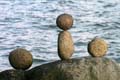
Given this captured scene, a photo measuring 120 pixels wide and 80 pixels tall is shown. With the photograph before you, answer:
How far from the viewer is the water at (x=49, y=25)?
1436cm

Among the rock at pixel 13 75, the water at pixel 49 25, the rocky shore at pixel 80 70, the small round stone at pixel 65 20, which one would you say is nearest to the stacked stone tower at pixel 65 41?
the small round stone at pixel 65 20

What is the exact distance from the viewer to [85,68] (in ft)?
26.0

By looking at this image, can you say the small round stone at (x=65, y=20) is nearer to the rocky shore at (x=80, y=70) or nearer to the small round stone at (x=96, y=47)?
the small round stone at (x=96, y=47)

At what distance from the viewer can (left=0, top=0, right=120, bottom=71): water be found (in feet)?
47.1

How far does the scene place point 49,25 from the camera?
17.4 m

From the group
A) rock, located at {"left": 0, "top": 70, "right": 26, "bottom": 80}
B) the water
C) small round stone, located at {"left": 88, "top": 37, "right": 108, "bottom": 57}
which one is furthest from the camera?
the water

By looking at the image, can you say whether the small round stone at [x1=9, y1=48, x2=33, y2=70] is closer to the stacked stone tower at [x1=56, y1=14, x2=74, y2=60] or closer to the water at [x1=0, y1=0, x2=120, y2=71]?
the stacked stone tower at [x1=56, y1=14, x2=74, y2=60]

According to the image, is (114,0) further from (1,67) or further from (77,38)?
(1,67)

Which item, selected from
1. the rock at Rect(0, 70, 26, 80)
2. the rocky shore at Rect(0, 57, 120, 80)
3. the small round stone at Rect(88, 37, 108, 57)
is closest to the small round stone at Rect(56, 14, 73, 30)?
the small round stone at Rect(88, 37, 108, 57)

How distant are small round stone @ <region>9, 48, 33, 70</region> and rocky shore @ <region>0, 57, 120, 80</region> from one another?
28cm

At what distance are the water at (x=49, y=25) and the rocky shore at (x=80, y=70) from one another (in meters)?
4.77

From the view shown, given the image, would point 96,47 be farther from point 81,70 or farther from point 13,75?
point 13,75

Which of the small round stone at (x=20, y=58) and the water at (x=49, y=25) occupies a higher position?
the small round stone at (x=20, y=58)

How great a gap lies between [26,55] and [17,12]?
11586 millimetres
